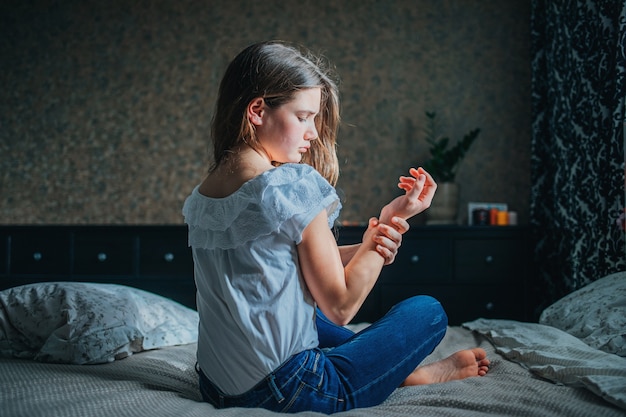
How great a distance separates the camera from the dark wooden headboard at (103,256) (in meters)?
3.19

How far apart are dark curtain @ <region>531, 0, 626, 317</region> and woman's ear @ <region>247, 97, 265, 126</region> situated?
180cm

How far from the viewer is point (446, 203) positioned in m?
3.37

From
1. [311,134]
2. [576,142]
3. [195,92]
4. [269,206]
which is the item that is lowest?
[269,206]

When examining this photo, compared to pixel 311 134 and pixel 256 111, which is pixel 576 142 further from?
pixel 256 111

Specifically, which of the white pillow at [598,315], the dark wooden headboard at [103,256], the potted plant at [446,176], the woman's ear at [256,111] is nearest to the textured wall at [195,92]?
the potted plant at [446,176]

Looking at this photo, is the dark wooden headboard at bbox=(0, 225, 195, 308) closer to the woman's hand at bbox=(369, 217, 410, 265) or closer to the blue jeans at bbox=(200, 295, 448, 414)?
the blue jeans at bbox=(200, 295, 448, 414)

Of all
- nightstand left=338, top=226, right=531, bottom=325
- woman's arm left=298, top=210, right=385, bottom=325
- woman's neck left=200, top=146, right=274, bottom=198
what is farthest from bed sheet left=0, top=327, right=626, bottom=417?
nightstand left=338, top=226, right=531, bottom=325

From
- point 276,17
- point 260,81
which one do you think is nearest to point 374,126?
point 276,17

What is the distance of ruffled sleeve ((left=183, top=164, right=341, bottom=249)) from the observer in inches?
46.4

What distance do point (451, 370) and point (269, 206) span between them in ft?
2.45

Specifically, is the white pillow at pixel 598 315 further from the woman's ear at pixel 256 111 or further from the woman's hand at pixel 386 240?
the woman's ear at pixel 256 111

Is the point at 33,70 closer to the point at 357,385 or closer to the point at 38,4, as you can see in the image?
the point at 38,4

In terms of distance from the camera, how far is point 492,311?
3.14 m

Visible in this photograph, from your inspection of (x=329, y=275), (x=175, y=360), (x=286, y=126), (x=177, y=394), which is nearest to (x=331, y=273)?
(x=329, y=275)
